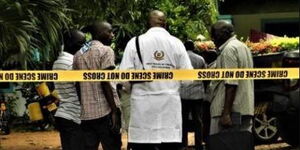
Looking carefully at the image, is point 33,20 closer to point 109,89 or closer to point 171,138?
point 109,89

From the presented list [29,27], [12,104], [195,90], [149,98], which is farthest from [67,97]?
[12,104]

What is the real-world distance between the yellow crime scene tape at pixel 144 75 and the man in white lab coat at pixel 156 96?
6 cm

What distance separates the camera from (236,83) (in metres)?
6.18

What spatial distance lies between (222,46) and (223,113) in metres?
0.65

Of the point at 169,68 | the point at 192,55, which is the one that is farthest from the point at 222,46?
the point at 192,55

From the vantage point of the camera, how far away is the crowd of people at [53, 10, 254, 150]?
6.05 metres

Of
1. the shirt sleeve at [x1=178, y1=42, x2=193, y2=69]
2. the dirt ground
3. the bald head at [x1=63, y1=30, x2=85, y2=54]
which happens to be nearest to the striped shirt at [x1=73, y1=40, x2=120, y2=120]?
the bald head at [x1=63, y1=30, x2=85, y2=54]

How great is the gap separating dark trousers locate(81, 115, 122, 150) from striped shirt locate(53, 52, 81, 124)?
0.15 m

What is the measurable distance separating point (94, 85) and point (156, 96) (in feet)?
2.41

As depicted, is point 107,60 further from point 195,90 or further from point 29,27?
point 195,90

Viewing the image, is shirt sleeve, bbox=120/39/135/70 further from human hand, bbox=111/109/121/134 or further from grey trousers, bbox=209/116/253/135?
grey trousers, bbox=209/116/253/135

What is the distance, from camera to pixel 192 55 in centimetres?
902

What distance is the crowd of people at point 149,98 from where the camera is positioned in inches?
238

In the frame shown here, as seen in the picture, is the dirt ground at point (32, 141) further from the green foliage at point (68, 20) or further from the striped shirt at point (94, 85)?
the striped shirt at point (94, 85)
